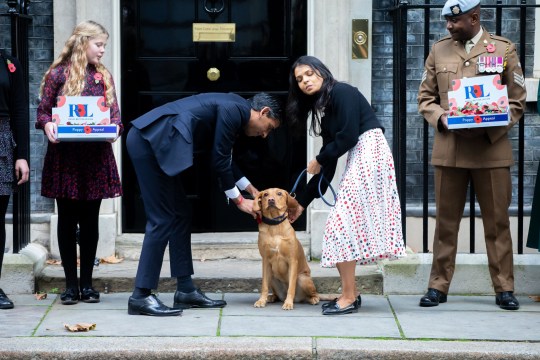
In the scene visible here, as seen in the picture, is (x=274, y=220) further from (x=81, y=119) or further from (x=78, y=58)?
(x=78, y=58)

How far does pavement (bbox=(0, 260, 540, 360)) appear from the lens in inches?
242

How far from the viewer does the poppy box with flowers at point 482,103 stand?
6918 millimetres

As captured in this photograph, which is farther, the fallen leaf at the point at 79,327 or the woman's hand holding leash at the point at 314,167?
the woman's hand holding leash at the point at 314,167

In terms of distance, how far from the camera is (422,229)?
8539mm

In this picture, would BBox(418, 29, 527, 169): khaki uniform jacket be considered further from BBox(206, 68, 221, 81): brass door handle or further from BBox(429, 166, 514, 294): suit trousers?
BBox(206, 68, 221, 81): brass door handle

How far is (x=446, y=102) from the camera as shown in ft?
23.7

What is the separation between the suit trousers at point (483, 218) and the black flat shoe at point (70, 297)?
238cm

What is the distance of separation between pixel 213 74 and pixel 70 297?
222cm

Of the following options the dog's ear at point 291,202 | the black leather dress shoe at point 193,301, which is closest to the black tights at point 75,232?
the black leather dress shoe at point 193,301

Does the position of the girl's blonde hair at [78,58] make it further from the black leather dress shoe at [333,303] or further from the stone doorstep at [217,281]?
the black leather dress shoe at [333,303]

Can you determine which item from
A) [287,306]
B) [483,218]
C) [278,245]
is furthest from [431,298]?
[278,245]

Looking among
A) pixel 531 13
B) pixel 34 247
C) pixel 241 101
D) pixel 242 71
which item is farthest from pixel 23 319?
pixel 531 13

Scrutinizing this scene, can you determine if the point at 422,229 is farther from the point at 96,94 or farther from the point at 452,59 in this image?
the point at 96,94

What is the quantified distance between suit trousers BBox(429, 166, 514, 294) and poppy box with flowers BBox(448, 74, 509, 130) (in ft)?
1.38
